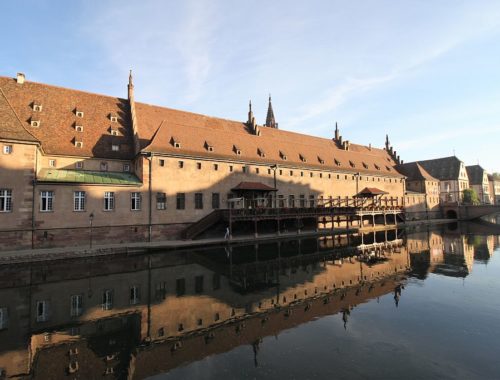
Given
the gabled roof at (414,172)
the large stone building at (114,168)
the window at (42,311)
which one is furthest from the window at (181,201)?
the gabled roof at (414,172)

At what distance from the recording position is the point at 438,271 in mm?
17219

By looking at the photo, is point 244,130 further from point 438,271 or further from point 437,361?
point 437,361

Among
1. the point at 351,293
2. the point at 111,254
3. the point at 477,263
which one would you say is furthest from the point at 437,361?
the point at 111,254

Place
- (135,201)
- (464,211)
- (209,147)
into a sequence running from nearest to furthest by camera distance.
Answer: (135,201) < (209,147) < (464,211)

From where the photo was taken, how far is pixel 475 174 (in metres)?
90.9

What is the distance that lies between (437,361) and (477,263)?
15832 mm

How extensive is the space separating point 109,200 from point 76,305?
15410 millimetres

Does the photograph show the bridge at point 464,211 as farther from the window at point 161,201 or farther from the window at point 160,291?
the window at point 160,291

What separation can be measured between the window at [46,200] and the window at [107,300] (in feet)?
45.0

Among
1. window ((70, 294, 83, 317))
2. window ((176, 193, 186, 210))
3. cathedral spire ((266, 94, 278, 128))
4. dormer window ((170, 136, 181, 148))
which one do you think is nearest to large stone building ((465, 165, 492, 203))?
cathedral spire ((266, 94, 278, 128))

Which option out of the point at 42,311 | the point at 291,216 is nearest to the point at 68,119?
the point at 42,311

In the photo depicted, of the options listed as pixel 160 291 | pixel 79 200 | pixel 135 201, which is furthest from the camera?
pixel 135 201

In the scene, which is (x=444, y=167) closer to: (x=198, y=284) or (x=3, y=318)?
(x=198, y=284)

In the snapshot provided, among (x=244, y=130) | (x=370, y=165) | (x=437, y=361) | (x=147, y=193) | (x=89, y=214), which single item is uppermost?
(x=244, y=130)
